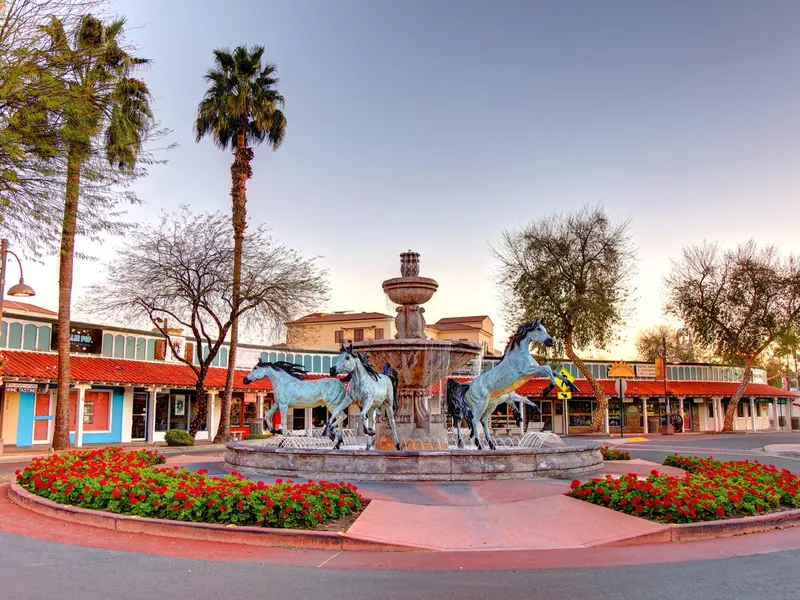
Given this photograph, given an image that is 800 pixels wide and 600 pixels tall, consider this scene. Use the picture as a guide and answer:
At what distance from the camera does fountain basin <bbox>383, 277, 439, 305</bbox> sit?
1833 centimetres

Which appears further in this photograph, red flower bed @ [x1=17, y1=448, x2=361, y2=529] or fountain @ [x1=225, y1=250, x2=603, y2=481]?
fountain @ [x1=225, y1=250, x2=603, y2=481]

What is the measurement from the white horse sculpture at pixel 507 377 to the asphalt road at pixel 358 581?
620cm

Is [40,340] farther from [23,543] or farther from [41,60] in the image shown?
→ [23,543]

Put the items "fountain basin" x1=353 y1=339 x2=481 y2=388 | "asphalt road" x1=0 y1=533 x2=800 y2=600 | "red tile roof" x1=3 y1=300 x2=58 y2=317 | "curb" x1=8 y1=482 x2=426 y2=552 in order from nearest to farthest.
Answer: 1. "asphalt road" x1=0 y1=533 x2=800 y2=600
2. "curb" x1=8 y1=482 x2=426 y2=552
3. "fountain basin" x1=353 y1=339 x2=481 y2=388
4. "red tile roof" x1=3 y1=300 x2=58 y2=317

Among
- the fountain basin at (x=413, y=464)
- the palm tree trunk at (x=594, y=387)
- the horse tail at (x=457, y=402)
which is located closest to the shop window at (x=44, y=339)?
the fountain basin at (x=413, y=464)

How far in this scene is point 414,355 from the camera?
1659 centimetres

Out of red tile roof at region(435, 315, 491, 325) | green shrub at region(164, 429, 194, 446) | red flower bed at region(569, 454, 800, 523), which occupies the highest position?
red tile roof at region(435, 315, 491, 325)

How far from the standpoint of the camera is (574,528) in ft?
30.5

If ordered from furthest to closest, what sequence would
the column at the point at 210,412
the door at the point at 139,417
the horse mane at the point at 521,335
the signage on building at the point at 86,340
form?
1. the column at the point at 210,412
2. the door at the point at 139,417
3. the signage on building at the point at 86,340
4. the horse mane at the point at 521,335

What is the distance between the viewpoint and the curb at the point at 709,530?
891cm

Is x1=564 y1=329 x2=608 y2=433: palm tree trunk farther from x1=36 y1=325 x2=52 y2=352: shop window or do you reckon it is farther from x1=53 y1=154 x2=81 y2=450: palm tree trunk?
x1=36 y1=325 x2=52 y2=352: shop window

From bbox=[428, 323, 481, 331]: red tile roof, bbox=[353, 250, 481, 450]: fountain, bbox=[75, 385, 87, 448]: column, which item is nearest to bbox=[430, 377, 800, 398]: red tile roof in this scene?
bbox=[428, 323, 481, 331]: red tile roof

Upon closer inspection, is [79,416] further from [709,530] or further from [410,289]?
[709,530]

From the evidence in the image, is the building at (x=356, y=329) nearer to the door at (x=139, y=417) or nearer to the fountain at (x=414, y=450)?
the door at (x=139, y=417)
